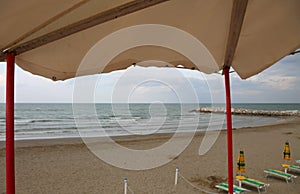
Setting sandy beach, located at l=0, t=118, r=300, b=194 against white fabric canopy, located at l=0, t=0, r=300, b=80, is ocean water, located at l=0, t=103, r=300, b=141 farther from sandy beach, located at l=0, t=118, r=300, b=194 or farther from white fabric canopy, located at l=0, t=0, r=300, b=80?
white fabric canopy, located at l=0, t=0, r=300, b=80

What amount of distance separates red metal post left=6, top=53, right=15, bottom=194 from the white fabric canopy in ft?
0.43

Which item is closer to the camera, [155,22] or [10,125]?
[10,125]

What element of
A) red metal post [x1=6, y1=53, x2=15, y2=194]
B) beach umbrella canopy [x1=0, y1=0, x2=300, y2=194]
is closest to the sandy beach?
beach umbrella canopy [x1=0, y1=0, x2=300, y2=194]

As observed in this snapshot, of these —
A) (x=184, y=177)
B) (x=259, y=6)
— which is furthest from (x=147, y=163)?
(x=259, y=6)

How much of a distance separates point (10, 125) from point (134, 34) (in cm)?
107

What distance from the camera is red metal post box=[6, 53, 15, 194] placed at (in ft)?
4.78

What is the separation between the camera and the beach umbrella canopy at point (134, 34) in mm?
1237

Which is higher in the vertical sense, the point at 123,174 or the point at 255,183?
the point at 255,183

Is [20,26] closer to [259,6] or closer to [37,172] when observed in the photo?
[259,6]

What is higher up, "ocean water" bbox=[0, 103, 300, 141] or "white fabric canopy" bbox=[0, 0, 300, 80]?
"white fabric canopy" bbox=[0, 0, 300, 80]

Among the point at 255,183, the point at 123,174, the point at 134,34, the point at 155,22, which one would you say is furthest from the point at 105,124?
the point at 155,22

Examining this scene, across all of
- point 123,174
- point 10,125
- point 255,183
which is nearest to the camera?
point 10,125

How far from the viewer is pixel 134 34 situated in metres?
1.85

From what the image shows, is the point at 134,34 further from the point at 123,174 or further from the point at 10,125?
the point at 123,174
